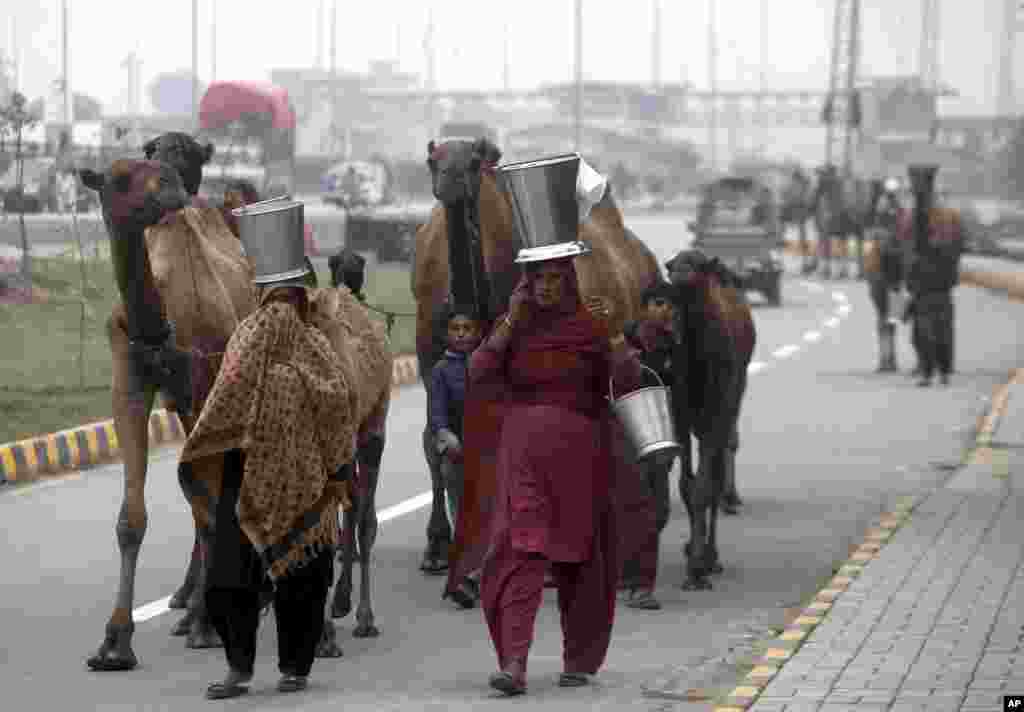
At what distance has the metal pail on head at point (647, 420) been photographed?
954 centimetres

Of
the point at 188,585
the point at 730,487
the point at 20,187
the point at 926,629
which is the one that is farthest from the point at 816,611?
the point at 20,187

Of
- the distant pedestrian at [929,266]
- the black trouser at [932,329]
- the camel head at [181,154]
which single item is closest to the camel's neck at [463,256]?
the camel head at [181,154]

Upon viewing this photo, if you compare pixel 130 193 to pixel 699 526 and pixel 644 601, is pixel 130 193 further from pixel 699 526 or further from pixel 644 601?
pixel 699 526

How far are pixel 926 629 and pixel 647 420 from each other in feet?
6.45

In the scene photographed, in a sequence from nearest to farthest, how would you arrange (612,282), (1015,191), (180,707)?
1. (180,707)
2. (612,282)
3. (1015,191)

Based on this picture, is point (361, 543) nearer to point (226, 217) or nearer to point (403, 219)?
point (226, 217)

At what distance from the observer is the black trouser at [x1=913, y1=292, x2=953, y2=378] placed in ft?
84.7

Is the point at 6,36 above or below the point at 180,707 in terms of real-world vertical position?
above

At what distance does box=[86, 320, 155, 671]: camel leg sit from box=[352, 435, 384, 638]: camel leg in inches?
44.8

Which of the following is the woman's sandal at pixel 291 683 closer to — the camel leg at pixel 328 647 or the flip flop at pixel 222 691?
the flip flop at pixel 222 691

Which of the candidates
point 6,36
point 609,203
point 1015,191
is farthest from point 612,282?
point 1015,191

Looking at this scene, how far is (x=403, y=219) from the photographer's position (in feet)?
114

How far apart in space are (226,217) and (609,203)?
10.2ft

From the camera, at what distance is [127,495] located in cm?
1029
